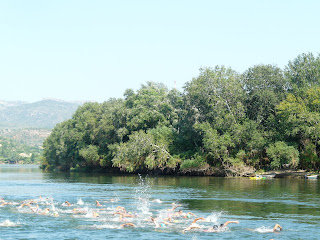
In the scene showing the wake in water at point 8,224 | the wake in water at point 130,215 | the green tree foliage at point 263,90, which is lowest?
the wake in water at point 8,224

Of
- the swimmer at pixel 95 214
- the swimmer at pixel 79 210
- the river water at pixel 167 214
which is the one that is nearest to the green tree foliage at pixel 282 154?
the river water at pixel 167 214

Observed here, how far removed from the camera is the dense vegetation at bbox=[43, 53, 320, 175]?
75.4 meters

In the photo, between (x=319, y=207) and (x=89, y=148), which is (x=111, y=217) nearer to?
(x=319, y=207)

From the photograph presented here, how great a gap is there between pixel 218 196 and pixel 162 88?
66.2 m

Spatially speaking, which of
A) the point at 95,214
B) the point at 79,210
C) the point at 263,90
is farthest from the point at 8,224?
the point at 263,90

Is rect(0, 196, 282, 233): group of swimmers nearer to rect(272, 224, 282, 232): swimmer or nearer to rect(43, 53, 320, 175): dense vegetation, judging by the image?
rect(272, 224, 282, 232): swimmer

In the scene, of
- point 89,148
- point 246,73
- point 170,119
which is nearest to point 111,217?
point 246,73

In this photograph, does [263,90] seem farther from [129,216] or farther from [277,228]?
[277,228]

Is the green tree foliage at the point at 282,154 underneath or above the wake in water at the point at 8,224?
above

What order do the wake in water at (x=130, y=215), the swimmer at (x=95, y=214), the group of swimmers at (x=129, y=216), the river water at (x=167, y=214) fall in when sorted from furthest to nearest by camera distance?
the swimmer at (x=95, y=214) < the wake in water at (x=130, y=215) < the group of swimmers at (x=129, y=216) < the river water at (x=167, y=214)

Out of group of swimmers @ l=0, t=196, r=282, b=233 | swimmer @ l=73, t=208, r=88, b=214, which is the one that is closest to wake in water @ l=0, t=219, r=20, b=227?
group of swimmers @ l=0, t=196, r=282, b=233

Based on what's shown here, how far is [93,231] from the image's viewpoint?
30.1 m

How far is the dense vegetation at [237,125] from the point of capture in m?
75.4

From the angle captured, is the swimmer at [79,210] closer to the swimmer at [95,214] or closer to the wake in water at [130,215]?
the wake in water at [130,215]
